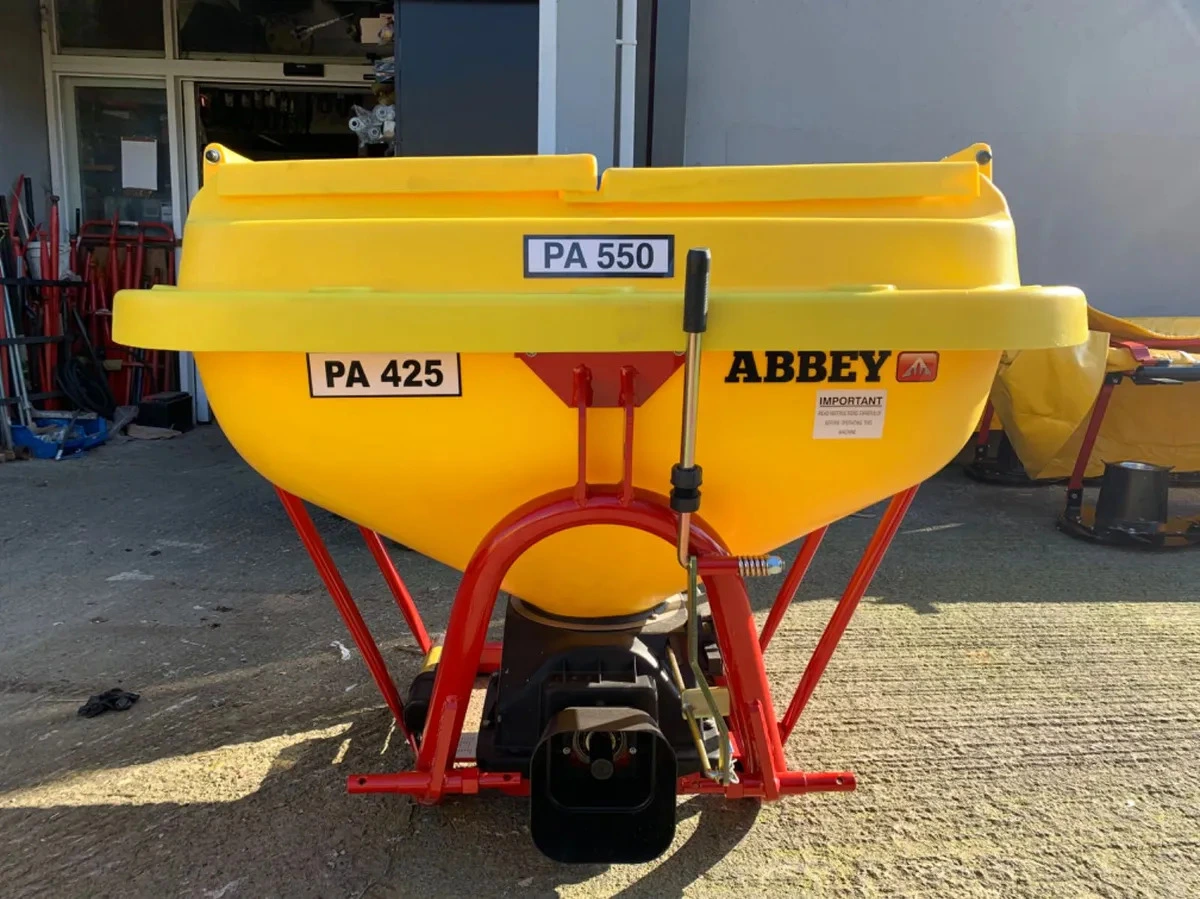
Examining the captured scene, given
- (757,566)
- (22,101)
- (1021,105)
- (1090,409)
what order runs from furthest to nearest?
(22,101)
(1021,105)
(1090,409)
(757,566)

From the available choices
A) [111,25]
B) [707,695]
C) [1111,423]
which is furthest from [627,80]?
[111,25]

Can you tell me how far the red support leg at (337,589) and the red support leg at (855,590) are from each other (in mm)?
931

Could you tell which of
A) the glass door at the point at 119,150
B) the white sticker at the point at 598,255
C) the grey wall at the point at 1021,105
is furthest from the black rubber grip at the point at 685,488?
the glass door at the point at 119,150

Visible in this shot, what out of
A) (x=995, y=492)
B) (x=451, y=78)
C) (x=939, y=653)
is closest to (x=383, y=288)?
(x=939, y=653)

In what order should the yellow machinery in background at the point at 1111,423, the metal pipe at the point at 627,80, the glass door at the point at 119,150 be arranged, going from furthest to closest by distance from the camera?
the glass door at the point at 119,150, the yellow machinery in background at the point at 1111,423, the metal pipe at the point at 627,80

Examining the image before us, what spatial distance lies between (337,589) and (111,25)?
6.11 metres

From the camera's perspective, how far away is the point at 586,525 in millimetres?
1547

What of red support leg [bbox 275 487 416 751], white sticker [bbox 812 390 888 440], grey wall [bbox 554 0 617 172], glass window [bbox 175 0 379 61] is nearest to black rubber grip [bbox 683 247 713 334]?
white sticker [bbox 812 390 888 440]

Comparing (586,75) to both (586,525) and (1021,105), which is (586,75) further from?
(1021,105)

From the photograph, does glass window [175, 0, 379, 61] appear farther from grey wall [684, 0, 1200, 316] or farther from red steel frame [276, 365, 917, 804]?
red steel frame [276, 365, 917, 804]

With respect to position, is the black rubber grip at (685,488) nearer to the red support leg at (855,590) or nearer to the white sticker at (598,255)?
the white sticker at (598,255)

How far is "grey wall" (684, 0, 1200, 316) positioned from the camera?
4898 millimetres

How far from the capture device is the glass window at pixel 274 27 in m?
6.07

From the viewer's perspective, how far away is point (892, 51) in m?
5.04
